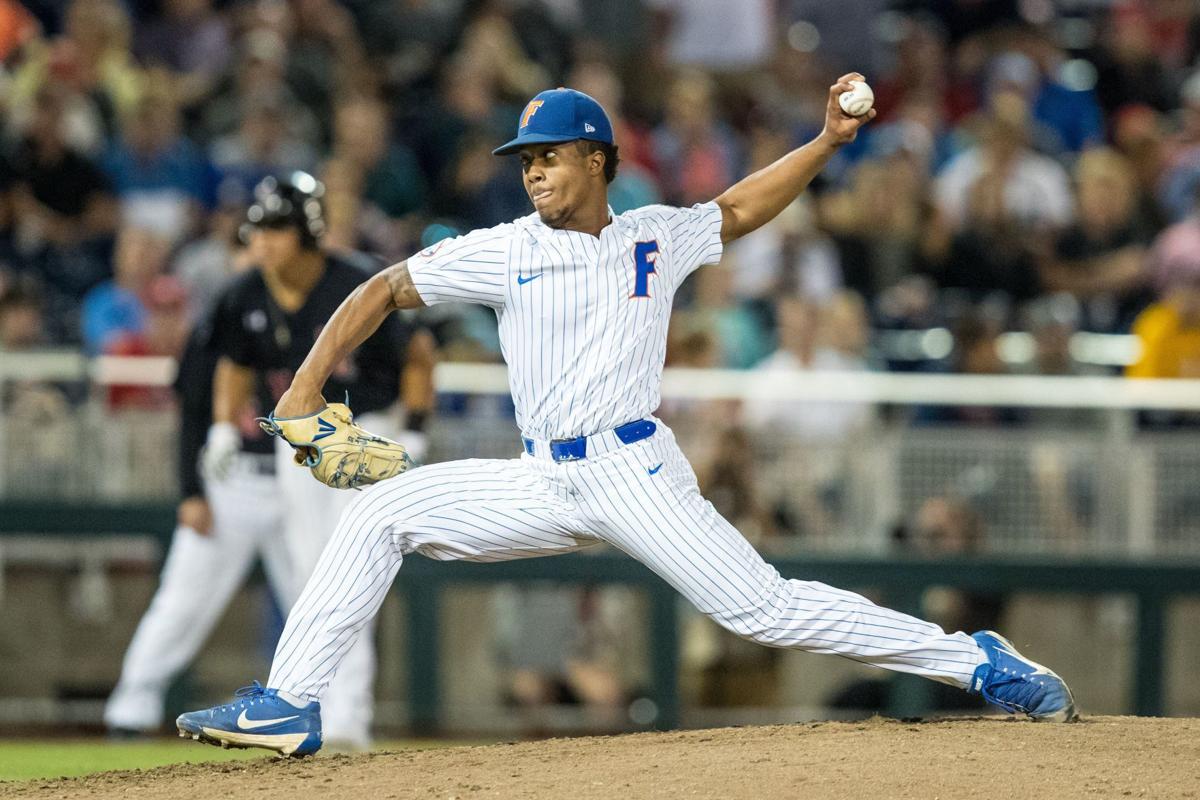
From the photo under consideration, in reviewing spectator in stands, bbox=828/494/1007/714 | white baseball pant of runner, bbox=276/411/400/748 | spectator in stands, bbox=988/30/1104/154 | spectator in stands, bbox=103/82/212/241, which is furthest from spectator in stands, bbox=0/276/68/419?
spectator in stands, bbox=988/30/1104/154

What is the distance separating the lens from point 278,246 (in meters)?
7.22

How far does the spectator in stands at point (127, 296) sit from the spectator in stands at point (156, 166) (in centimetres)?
86

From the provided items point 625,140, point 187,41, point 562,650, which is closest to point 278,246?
point 562,650

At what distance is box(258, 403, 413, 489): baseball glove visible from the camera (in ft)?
15.7

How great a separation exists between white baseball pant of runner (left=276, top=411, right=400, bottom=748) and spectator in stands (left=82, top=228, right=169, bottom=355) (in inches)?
106

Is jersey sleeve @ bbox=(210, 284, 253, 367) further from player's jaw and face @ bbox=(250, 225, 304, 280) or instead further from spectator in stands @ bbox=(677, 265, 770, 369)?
spectator in stands @ bbox=(677, 265, 770, 369)

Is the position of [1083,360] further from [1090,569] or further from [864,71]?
[864,71]

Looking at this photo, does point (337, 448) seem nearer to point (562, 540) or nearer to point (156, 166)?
point (562, 540)

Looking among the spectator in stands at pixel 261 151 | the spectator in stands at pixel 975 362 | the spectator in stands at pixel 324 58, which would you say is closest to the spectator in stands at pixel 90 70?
the spectator in stands at pixel 261 151

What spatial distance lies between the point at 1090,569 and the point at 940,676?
14.1ft

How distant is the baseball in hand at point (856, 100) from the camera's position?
5094 mm

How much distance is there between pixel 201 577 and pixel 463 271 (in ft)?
11.2

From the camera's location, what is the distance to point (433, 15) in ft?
40.2

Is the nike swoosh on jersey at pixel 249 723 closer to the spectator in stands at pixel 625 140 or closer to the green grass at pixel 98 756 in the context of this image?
the green grass at pixel 98 756
